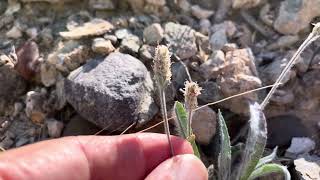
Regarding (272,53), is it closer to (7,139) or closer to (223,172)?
(223,172)

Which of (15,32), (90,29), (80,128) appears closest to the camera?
(80,128)

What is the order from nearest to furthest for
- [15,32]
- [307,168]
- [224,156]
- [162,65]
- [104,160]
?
[162,65]
[104,160]
[224,156]
[307,168]
[15,32]

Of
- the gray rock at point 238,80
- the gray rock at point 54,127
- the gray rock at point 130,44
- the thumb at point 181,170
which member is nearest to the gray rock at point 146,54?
the gray rock at point 130,44

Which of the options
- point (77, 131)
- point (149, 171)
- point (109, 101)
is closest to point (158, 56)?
point (149, 171)

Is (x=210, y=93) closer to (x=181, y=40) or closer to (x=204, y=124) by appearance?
(x=204, y=124)

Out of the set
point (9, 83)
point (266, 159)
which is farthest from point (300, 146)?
point (9, 83)
